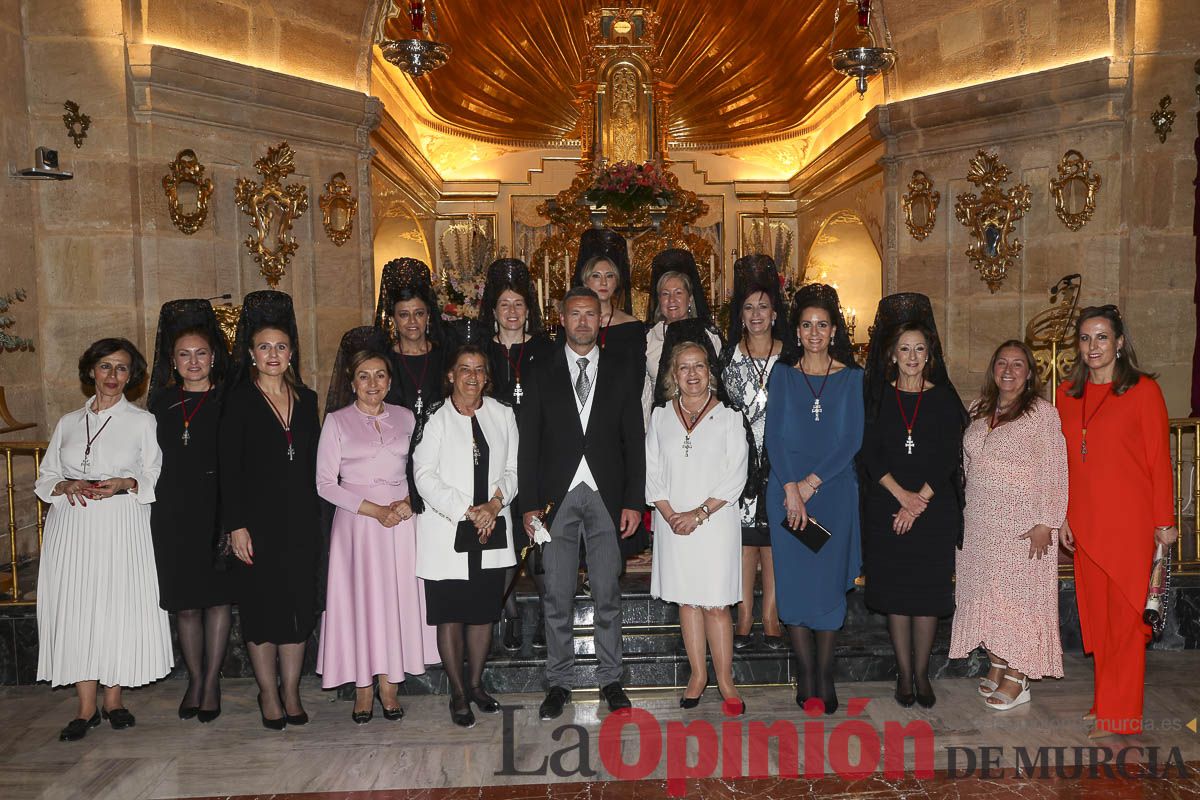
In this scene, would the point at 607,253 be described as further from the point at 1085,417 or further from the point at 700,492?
the point at 1085,417

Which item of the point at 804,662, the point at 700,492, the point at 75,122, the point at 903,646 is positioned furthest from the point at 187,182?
the point at 903,646

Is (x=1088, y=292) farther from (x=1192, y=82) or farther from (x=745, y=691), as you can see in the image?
(x=745, y=691)

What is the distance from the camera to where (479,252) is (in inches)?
465

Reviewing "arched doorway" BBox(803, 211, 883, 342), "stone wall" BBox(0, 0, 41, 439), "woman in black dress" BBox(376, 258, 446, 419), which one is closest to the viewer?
"woman in black dress" BBox(376, 258, 446, 419)

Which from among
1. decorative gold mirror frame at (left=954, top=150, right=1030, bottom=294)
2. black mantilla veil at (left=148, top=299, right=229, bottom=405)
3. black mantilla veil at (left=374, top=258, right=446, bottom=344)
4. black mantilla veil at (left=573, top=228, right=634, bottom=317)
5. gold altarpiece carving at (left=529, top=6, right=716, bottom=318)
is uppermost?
gold altarpiece carving at (left=529, top=6, right=716, bottom=318)

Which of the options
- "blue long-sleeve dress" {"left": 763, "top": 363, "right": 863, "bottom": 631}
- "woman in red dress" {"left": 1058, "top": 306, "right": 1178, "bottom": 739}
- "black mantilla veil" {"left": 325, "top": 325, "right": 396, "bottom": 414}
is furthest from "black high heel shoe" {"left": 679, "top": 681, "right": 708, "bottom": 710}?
"black mantilla veil" {"left": 325, "top": 325, "right": 396, "bottom": 414}

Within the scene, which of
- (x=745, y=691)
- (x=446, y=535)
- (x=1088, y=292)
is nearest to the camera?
(x=446, y=535)

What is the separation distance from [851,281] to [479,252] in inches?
178

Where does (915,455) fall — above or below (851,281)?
below

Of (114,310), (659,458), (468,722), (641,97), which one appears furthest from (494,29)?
(468,722)

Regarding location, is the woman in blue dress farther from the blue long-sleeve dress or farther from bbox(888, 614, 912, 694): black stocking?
bbox(888, 614, 912, 694): black stocking

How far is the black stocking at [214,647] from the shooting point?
4711 mm

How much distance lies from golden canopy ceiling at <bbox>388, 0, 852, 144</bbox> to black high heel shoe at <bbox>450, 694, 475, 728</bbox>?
7841 mm

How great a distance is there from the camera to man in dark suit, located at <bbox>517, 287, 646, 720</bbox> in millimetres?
4621
